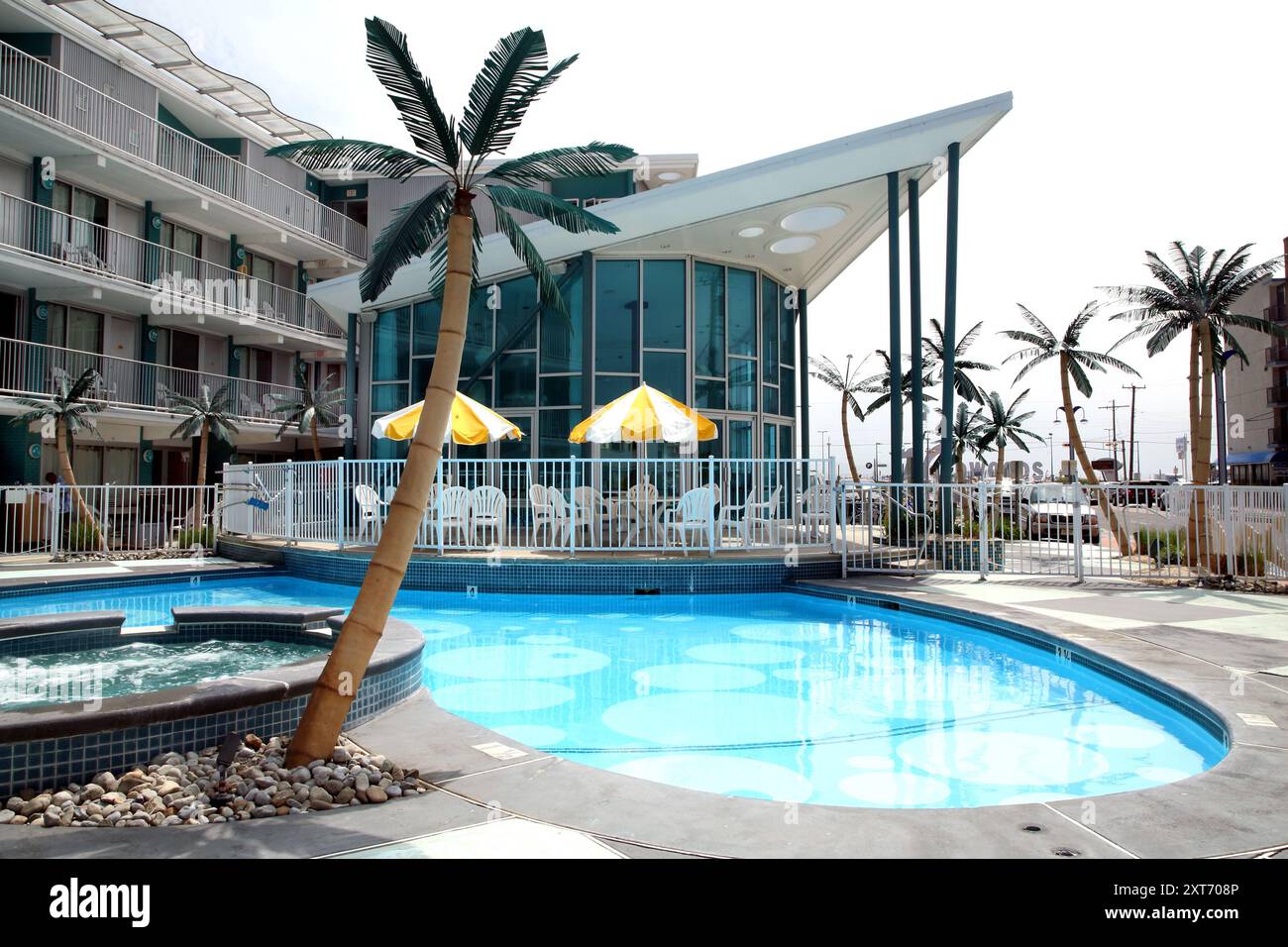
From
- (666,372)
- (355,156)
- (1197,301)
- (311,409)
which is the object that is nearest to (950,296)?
(666,372)

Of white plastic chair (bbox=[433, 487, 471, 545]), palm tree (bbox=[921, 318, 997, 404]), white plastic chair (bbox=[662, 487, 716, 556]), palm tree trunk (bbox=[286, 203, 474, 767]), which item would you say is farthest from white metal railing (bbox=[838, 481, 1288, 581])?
palm tree (bbox=[921, 318, 997, 404])

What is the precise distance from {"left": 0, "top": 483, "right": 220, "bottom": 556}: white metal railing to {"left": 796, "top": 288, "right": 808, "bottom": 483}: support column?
11.3 m

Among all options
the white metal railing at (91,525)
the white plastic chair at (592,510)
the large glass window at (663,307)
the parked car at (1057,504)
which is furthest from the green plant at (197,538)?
the parked car at (1057,504)

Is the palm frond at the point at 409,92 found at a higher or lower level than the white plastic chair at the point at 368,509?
higher

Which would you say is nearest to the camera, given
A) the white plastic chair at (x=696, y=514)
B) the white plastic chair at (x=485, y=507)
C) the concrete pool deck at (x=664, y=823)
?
the concrete pool deck at (x=664, y=823)

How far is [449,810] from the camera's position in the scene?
→ 2975 millimetres

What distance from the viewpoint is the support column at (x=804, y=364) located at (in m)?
17.0

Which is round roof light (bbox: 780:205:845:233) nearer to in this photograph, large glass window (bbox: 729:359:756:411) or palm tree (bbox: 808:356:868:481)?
large glass window (bbox: 729:359:756:411)

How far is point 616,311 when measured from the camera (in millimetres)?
14773

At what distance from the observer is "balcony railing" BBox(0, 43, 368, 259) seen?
16.2 metres

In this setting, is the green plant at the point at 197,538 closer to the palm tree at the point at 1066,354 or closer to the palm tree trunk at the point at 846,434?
the palm tree at the point at 1066,354

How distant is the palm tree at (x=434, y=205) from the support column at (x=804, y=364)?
40.3 ft

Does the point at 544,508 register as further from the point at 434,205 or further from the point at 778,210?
the point at 434,205

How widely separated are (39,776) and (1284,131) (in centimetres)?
1345
